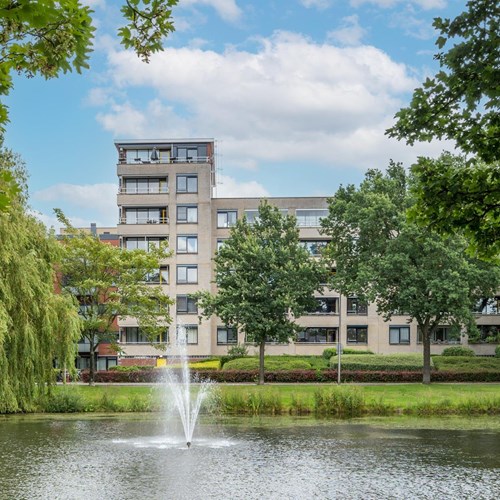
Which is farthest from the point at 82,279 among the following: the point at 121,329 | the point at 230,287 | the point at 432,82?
the point at 432,82

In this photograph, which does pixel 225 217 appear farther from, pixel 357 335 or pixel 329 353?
pixel 329 353

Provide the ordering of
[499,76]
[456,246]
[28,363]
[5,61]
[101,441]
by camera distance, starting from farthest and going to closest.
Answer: [456,246] → [28,363] → [101,441] → [499,76] → [5,61]

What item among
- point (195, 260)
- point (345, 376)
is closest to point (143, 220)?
point (195, 260)

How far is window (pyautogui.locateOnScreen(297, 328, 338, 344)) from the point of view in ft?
259

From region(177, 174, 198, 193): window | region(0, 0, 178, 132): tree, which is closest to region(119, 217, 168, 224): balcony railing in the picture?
region(177, 174, 198, 193): window

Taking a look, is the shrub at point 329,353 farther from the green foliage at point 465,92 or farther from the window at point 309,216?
the green foliage at point 465,92

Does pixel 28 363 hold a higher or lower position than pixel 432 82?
lower

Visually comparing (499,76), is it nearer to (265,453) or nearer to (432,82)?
(432,82)

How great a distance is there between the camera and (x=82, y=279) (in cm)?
5616

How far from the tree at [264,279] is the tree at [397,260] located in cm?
242

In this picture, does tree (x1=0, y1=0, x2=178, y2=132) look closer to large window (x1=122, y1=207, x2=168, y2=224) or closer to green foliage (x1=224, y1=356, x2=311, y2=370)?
green foliage (x1=224, y1=356, x2=311, y2=370)

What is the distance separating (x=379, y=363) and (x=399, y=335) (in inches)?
813

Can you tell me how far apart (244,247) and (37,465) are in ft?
98.8

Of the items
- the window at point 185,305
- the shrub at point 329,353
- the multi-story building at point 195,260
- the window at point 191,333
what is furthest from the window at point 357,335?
the window at point 185,305
